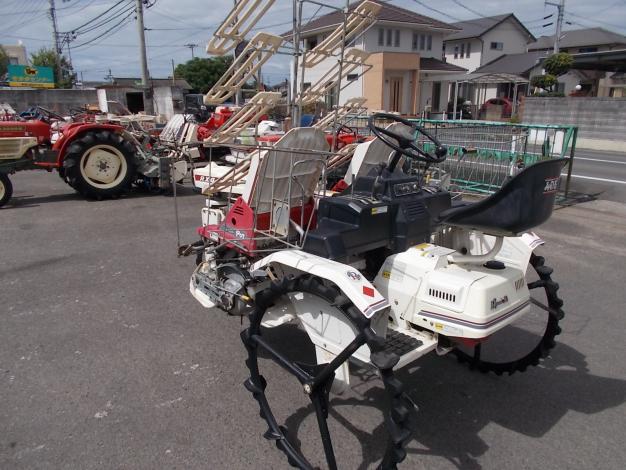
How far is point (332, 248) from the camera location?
8.28 ft

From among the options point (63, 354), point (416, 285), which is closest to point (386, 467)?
point (416, 285)

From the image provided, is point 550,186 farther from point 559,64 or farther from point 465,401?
point 559,64

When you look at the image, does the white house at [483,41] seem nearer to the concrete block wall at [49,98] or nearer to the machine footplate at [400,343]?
the concrete block wall at [49,98]

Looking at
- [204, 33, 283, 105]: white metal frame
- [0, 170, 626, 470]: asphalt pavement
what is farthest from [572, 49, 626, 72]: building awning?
[204, 33, 283, 105]: white metal frame

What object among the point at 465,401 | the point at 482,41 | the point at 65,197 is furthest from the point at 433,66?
the point at 465,401

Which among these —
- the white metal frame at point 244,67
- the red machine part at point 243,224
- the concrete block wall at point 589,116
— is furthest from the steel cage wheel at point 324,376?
the concrete block wall at point 589,116

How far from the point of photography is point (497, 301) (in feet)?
7.48

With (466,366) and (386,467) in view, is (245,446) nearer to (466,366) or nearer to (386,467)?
(386,467)

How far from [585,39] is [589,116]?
113 feet

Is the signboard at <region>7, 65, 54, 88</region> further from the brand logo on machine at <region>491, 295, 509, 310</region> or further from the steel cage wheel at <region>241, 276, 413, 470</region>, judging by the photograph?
the brand logo on machine at <region>491, 295, 509, 310</region>

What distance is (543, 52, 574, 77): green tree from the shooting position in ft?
81.5

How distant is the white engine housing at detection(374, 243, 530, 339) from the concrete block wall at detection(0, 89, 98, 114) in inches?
849

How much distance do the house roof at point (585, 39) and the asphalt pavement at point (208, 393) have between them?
48.0m

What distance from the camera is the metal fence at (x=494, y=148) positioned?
8344mm
